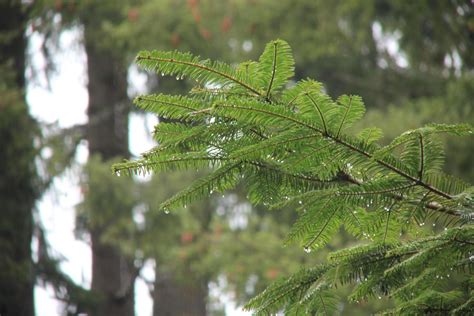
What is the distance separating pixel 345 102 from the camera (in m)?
1.68

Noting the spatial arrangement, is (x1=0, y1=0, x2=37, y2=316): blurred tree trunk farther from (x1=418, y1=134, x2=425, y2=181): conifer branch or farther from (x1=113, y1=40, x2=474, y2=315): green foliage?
(x1=418, y1=134, x2=425, y2=181): conifer branch

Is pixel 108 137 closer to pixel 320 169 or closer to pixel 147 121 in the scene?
pixel 147 121

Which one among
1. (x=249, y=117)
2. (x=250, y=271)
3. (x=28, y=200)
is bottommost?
(x=249, y=117)

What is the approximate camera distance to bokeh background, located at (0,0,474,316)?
714cm

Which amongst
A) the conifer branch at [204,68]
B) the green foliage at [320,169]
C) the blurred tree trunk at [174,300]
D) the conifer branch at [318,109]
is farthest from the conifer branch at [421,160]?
the blurred tree trunk at [174,300]

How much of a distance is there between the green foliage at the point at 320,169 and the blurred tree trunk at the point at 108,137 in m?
8.49

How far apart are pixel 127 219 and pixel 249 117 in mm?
8762

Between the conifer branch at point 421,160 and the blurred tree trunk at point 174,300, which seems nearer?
the conifer branch at point 421,160

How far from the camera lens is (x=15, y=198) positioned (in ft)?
24.0

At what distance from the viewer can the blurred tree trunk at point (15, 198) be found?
6.96 metres

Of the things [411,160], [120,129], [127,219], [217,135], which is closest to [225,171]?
[217,135]

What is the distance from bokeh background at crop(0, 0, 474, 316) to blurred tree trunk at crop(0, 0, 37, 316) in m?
0.01

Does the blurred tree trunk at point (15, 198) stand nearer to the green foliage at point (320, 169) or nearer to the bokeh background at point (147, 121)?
the bokeh background at point (147, 121)

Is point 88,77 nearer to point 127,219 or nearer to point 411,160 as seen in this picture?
point 127,219
